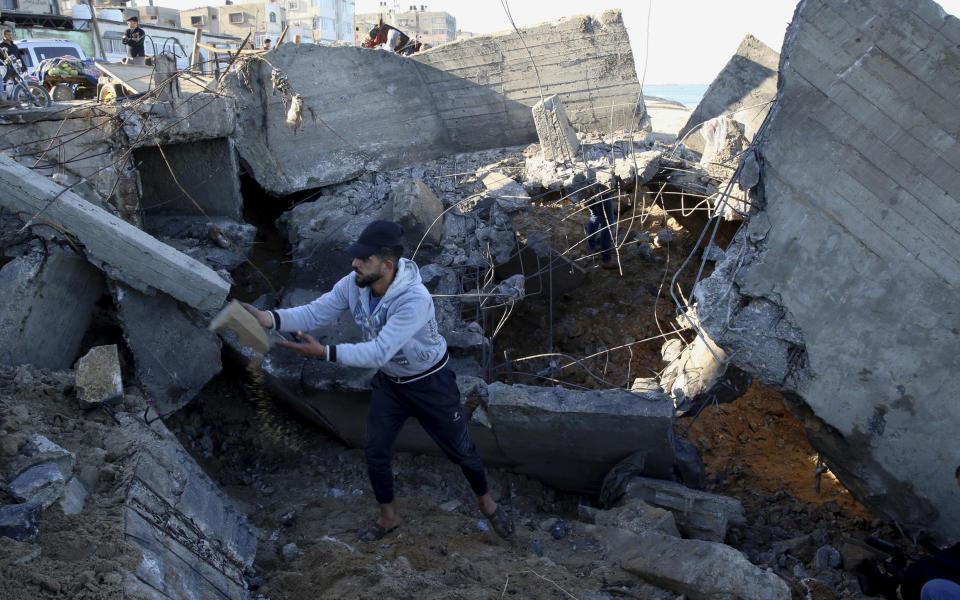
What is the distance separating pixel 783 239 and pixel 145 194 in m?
5.90

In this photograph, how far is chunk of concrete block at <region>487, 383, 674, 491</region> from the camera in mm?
3834

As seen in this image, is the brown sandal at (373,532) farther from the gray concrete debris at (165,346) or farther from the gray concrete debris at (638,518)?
the gray concrete debris at (165,346)

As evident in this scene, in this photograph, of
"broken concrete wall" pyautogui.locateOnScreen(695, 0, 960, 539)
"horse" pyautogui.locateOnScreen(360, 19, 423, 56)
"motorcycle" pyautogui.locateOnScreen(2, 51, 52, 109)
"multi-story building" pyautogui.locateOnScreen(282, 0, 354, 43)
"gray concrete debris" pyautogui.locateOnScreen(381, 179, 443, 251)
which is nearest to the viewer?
"broken concrete wall" pyautogui.locateOnScreen(695, 0, 960, 539)

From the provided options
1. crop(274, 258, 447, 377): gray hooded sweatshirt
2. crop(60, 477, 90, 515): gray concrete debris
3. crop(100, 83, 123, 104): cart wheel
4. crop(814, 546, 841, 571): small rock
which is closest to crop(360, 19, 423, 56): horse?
crop(100, 83, 123, 104): cart wheel

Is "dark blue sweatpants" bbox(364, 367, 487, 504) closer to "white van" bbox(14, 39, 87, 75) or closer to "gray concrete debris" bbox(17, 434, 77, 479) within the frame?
"gray concrete debris" bbox(17, 434, 77, 479)

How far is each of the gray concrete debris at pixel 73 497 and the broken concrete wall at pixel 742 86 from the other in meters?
8.40

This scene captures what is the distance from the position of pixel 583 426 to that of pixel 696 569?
1.20m

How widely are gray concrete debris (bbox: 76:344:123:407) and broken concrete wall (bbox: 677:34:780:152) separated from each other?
791 cm

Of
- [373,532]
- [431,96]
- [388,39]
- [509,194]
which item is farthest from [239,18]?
[373,532]

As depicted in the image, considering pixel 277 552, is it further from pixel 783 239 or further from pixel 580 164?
pixel 580 164

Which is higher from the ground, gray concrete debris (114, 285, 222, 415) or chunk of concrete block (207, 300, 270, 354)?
chunk of concrete block (207, 300, 270, 354)

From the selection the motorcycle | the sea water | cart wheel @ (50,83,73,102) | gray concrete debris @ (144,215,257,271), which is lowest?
the sea water

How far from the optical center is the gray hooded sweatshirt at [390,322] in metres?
2.88

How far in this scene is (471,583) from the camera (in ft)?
9.37
